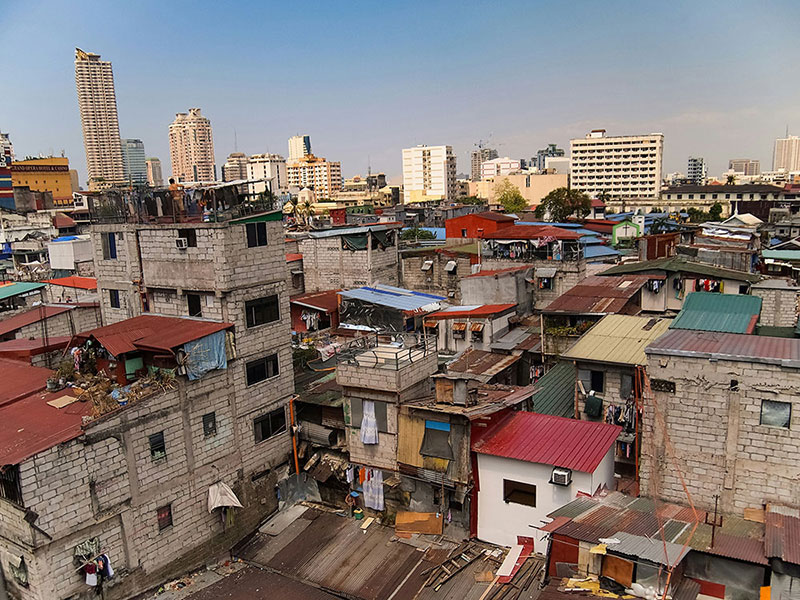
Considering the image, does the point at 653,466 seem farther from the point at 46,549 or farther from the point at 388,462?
the point at 46,549

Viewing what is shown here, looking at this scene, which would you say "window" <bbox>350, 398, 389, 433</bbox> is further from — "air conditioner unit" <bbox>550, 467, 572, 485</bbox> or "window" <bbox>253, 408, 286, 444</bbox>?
"air conditioner unit" <bbox>550, 467, 572, 485</bbox>

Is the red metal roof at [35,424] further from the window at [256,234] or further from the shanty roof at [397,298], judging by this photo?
the shanty roof at [397,298]

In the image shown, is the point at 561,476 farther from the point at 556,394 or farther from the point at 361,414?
the point at 361,414

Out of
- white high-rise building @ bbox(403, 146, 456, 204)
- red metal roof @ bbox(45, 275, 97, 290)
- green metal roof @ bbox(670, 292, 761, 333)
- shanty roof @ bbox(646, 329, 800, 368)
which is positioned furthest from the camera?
white high-rise building @ bbox(403, 146, 456, 204)

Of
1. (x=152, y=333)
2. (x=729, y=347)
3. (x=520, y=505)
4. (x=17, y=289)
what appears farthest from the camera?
(x=17, y=289)

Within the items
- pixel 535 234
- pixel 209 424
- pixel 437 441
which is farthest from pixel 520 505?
pixel 535 234

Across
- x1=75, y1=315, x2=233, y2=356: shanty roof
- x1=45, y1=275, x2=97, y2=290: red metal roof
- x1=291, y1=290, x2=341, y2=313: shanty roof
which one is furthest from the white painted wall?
x1=45, y1=275, x2=97, y2=290: red metal roof

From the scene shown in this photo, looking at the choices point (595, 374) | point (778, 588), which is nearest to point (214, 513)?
point (595, 374)
